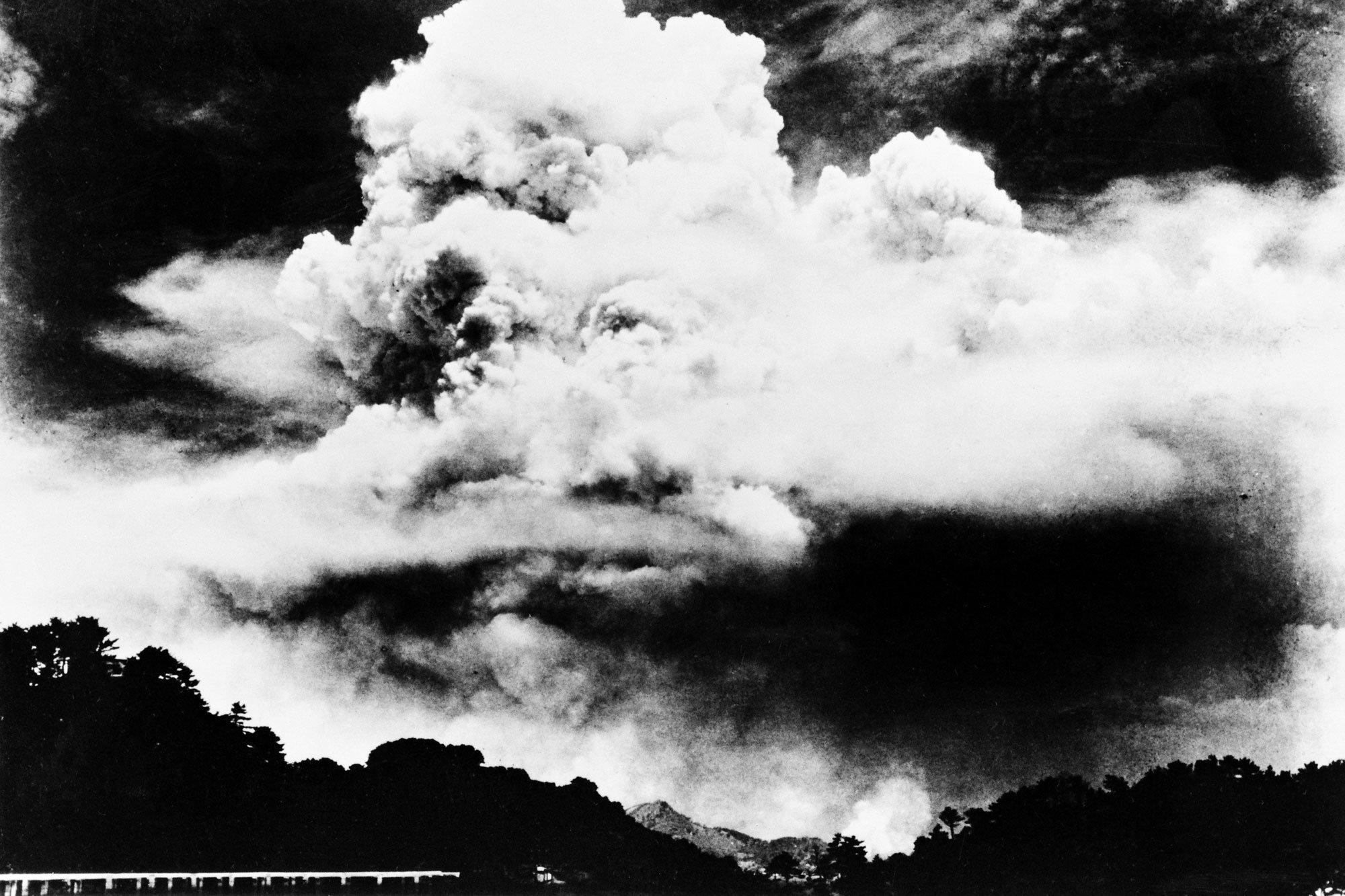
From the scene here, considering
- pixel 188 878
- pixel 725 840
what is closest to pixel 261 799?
pixel 188 878

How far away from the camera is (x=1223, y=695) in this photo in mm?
14391

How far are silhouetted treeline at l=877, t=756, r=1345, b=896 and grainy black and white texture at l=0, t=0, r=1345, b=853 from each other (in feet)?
1.33

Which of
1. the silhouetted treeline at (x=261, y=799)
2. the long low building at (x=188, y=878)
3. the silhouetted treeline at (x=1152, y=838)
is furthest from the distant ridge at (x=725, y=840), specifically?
the long low building at (x=188, y=878)

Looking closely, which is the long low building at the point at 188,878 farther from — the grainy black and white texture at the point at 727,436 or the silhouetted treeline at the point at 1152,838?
the silhouetted treeline at the point at 1152,838

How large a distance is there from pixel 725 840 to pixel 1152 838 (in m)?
5.25

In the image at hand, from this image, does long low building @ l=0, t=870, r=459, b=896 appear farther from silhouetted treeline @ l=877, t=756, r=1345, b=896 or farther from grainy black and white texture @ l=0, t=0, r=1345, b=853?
silhouetted treeline @ l=877, t=756, r=1345, b=896

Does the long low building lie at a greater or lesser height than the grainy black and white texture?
lesser

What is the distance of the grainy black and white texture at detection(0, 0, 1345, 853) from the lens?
14.5m

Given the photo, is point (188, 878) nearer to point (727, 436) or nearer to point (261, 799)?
point (261, 799)

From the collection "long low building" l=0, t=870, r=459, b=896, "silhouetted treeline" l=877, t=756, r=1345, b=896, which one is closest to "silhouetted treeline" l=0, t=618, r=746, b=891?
"long low building" l=0, t=870, r=459, b=896

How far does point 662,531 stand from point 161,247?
24.0 ft

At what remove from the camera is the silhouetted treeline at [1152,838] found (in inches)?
562

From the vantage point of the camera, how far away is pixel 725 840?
1494cm

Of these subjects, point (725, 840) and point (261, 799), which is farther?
point (261, 799)
